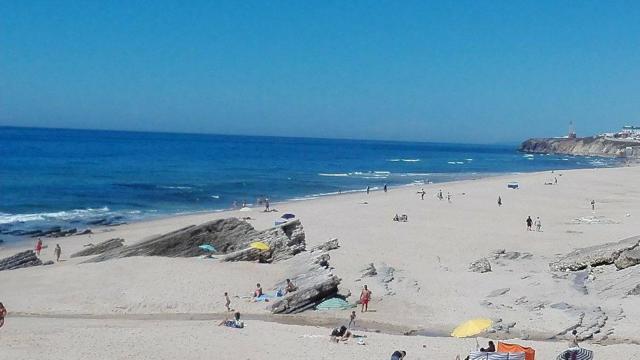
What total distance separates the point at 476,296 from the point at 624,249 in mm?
5164

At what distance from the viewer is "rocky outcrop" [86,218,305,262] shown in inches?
1003

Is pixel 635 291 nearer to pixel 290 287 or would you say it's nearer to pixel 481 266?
pixel 481 266

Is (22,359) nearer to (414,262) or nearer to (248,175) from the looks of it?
(414,262)

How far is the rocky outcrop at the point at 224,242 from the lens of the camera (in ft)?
83.6

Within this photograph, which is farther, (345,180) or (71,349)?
(345,180)

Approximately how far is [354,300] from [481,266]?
20.6 ft

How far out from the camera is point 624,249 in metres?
21.3

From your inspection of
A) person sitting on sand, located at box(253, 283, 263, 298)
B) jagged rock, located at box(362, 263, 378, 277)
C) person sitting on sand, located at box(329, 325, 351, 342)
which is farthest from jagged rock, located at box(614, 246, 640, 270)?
person sitting on sand, located at box(253, 283, 263, 298)

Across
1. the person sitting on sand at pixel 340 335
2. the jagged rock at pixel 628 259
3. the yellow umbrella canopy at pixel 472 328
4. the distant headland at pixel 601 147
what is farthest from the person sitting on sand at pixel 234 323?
the distant headland at pixel 601 147

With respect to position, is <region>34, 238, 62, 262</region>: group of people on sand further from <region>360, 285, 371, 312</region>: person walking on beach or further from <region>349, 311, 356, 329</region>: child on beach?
<region>349, 311, 356, 329</region>: child on beach

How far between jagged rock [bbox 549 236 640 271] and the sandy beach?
0.57 metres

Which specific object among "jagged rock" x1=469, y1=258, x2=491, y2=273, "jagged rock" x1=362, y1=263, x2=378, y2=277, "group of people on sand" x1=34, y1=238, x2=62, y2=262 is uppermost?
"jagged rock" x1=469, y1=258, x2=491, y2=273

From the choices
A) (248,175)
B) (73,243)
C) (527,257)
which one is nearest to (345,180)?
(248,175)

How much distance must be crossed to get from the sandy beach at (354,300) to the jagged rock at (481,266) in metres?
0.34
